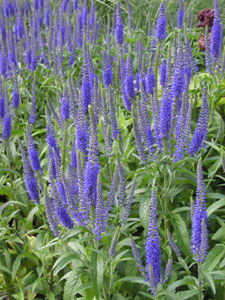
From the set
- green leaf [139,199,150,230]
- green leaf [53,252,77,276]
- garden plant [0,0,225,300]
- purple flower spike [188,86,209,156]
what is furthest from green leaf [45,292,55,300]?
purple flower spike [188,86,209,156]

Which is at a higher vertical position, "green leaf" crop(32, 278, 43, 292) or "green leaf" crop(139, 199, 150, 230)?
"green leaf" crop(139, 199, 150, 230)

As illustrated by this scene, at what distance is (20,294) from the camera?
3449 millimetres

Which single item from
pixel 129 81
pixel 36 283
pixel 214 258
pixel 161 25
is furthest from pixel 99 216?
pixel 161 25

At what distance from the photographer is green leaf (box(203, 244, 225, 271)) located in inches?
120

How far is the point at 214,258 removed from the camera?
3094mm

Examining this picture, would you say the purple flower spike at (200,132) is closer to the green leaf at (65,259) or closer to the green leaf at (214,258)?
the green leaf at (214,258)

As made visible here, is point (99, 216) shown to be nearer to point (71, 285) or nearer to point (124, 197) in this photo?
point (124, 197)

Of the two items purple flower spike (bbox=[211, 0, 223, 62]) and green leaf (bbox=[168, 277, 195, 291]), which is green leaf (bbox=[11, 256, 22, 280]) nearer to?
green leaf (bbox=[168, 277, 195, 291])

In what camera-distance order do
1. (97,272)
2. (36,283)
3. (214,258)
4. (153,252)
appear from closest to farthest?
(153,252) < (97,272) < (214,258) < (36,283)

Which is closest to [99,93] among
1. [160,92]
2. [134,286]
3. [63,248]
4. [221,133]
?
[160,92]

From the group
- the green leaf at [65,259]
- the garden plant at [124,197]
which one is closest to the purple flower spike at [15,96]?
the garden plant at [124,197]

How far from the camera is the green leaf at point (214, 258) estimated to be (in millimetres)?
3041

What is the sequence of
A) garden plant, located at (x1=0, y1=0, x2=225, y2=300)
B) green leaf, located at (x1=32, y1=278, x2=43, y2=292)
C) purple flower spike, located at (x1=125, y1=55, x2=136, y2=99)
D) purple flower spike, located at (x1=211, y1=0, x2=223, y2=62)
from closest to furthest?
garden plant, located at (x1=0, y1=0, x2=225, y2=300) < green leaf, located at (x1=32, y1=278, x2=43, y2=292) < purple flower spike, located at (x1=125, y1=55, x2=136, y2=99) < purple flower spike, located at (x1=211, y1=0, x2=223, y2=62)

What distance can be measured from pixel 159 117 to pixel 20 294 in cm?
180
